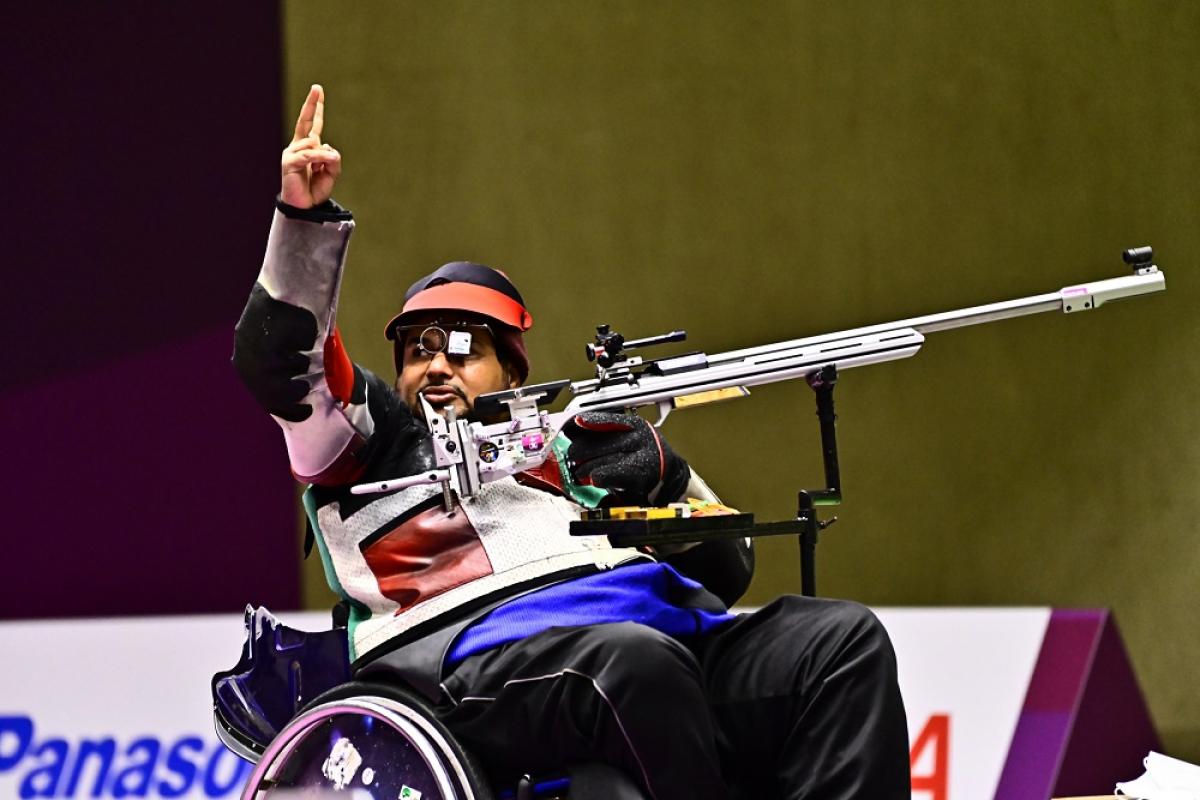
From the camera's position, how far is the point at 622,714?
62.6 inches

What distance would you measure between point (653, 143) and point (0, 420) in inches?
69.2

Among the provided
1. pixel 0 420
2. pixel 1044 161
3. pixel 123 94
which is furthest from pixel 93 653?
pixel 1044 161

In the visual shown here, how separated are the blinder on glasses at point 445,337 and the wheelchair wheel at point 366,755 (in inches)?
21.4

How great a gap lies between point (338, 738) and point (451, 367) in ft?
1.92

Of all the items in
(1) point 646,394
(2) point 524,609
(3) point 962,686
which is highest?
(1) point 646,394

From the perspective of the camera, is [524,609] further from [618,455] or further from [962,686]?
[962,686]

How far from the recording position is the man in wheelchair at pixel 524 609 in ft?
5.35

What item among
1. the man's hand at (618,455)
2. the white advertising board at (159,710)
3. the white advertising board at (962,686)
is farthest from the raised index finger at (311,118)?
the white advertising board at (962,686)

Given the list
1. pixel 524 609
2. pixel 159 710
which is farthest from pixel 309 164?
pixel 159 710

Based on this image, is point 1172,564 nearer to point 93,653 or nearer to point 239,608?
point 239,608

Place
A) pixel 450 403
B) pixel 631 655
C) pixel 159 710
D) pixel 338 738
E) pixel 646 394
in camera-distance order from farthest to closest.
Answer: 1. pixel 159 710
2. pixel 450 403
3. pixel 646 394
4. pixel 338 738
5. pixel 631 655

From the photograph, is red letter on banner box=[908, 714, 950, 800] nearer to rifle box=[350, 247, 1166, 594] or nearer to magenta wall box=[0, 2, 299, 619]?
rifle box=[350, 247, 1166, 594]

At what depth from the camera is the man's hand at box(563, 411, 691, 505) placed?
209cm

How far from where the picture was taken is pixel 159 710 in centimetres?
304
